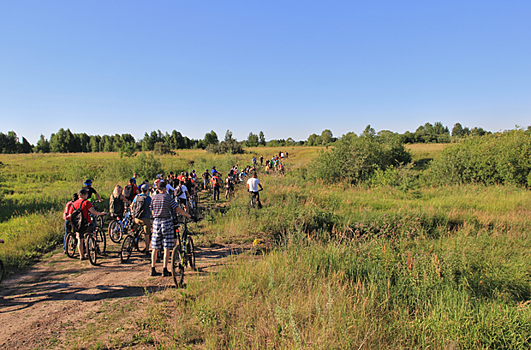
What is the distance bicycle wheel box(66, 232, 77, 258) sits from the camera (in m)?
7.53

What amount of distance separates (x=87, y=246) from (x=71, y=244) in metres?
1.34

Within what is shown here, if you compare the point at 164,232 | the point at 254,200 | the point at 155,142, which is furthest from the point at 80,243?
the point at 155,142

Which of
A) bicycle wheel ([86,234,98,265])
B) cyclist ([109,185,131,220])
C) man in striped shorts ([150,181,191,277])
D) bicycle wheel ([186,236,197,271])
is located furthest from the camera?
cyclist ([109,185,131,220])

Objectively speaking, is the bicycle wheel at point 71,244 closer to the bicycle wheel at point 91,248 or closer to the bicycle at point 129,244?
the bicycle wheel at point 91,248

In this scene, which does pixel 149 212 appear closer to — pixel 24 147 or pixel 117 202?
pixel 117 202

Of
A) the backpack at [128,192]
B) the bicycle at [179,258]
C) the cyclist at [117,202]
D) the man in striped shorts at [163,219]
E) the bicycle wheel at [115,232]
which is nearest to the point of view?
the bicycle at [179,258]

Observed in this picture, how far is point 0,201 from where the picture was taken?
16906 millimetres

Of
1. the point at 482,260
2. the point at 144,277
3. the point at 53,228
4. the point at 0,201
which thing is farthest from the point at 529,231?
the point at 0,201

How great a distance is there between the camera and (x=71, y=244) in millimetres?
7668

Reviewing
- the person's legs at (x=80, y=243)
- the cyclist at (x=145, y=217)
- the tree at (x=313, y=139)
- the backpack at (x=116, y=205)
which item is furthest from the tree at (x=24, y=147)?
the cyclist at (x=145, y=217)

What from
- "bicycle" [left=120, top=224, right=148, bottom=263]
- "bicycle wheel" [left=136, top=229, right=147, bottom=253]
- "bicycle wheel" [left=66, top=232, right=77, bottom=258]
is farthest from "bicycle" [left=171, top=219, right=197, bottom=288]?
"bicycle wheel" [left=66, top=232, right=77, bottom=258]

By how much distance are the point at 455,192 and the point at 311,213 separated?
14.0 meters

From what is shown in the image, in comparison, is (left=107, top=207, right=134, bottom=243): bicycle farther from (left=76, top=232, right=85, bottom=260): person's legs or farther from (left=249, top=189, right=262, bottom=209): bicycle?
(left=249, top=189, right=262, bottom=209): bicycle

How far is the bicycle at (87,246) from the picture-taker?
22.4 ft
